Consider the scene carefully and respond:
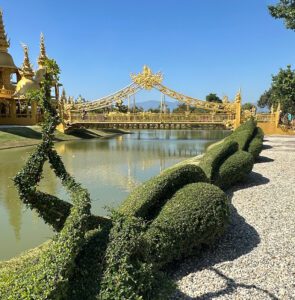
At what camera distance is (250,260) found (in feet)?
16.6

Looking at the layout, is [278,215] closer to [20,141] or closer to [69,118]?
[20,141]

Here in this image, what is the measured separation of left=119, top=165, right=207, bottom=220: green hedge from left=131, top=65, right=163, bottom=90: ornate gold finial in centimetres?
3122

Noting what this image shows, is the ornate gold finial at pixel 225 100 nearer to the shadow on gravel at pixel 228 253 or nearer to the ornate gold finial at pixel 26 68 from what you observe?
the ornate gold finial at pixel 26 68

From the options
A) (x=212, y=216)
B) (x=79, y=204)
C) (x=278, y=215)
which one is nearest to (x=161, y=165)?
(x=278, y=215)

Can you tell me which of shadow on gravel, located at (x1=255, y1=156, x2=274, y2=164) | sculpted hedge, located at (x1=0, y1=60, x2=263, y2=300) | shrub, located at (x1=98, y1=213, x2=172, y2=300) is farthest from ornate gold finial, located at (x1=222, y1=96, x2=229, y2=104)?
shrub, located at (x1=98, y1=213, x2=172, y2=300)

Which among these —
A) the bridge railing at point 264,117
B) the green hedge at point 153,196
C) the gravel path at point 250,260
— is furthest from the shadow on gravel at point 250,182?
the bridge railing at point 264,117

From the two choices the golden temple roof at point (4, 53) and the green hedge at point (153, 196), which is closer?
the green hedge at point (153, 196)

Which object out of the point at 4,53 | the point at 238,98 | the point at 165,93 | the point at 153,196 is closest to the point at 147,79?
the point at 165,93

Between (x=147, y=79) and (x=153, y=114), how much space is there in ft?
12.7

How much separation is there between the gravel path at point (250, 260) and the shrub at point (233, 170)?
1.10 meters

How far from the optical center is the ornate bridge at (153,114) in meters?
35.2

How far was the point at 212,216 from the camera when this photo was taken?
5316 millimetres

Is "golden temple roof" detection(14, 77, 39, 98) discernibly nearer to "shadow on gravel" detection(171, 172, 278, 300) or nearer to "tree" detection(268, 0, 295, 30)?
"tree" detection(268, 0, 295, 30)

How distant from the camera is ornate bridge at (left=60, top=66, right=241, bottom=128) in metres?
35.2
